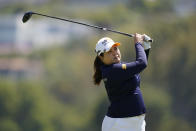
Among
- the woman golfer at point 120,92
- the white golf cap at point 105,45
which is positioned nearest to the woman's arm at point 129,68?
the woman golfer at point 120,92

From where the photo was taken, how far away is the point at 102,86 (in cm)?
3334

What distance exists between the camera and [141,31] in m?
35.1

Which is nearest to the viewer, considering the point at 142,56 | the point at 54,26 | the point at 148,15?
the point at 142,56

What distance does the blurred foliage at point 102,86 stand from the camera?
31867mm

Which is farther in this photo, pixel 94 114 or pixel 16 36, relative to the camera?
pixel 16 36

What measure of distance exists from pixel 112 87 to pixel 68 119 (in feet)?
99.8

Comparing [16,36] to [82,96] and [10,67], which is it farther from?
[82,96]

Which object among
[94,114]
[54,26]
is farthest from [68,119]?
[54,26]

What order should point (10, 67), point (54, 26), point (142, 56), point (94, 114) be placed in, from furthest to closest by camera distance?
point (54, 26) → point (10, 67) → point (94, 114) → point (142, 56)

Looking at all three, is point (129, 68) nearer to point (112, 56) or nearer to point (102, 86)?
point (112, 56)

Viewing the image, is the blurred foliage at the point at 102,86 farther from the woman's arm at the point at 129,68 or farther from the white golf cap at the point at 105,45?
the woman's arm at the point at 129,68

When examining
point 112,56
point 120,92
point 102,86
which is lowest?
point 102,86

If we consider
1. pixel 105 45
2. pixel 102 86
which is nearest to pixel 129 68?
pixel 105 45

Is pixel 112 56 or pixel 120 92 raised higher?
pixel 112 56
